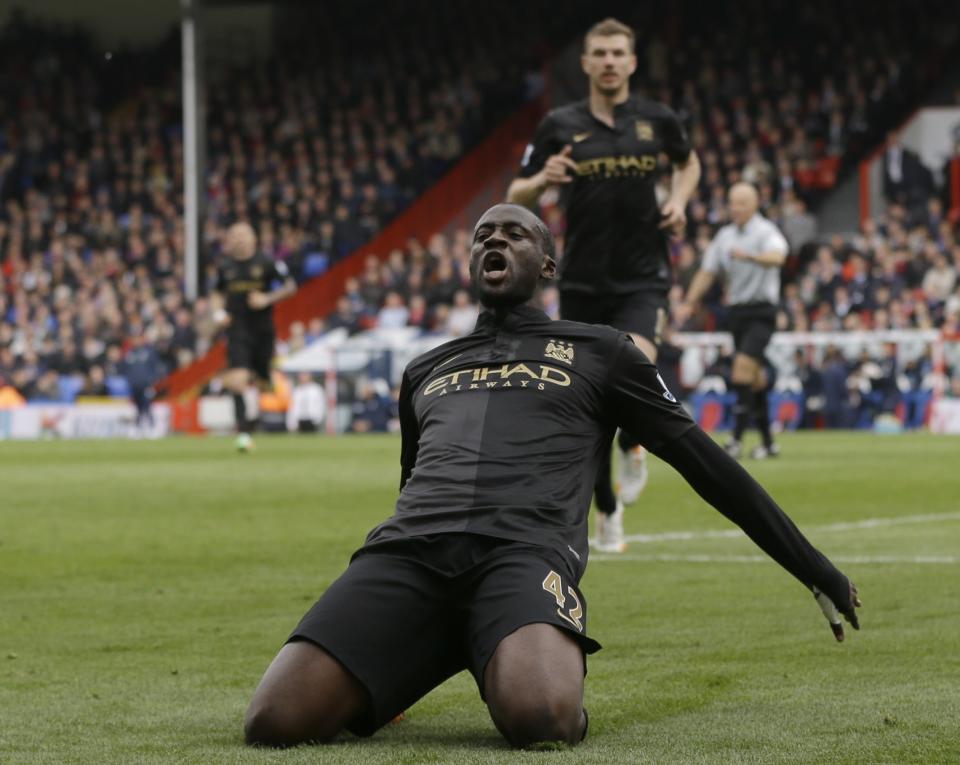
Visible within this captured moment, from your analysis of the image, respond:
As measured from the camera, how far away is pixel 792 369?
2689 cm

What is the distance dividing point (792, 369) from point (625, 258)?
701 inches

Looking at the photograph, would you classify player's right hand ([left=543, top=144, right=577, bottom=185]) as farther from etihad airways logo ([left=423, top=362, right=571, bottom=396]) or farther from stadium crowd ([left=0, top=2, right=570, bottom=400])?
stadium crowd ([left=0, top=2, right=570, bottom=400])

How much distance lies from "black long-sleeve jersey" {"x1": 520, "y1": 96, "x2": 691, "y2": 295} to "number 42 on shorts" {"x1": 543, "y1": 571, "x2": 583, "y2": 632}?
15.9 feet

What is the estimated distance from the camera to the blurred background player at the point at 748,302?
16.9 m

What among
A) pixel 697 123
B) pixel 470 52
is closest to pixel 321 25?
pixel 470 52

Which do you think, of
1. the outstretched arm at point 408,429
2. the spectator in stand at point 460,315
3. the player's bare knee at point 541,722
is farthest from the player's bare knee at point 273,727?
the spectator in stand at point 460,315

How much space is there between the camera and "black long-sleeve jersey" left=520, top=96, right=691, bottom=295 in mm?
9414

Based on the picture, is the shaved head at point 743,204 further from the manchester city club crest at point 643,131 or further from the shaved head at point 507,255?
the shaved head at point 507,255

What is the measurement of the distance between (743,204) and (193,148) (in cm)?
1755

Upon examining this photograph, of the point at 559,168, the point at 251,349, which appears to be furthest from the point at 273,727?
the point at 251,349

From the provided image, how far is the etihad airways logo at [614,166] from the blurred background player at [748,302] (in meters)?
7.42

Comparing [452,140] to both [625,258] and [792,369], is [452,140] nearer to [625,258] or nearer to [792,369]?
[792,369]

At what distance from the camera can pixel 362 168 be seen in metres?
36.6

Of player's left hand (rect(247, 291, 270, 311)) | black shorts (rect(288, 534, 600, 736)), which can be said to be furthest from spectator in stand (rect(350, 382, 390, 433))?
black shorts (rect(288, 534, 600, 736))
